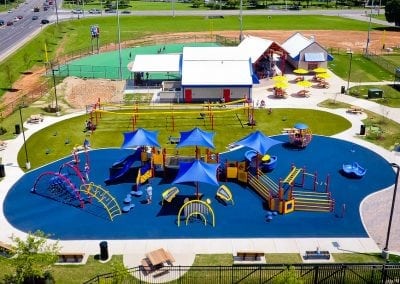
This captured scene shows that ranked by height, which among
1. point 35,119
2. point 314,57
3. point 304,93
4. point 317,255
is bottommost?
point 317,255

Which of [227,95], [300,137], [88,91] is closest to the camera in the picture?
[300,137]

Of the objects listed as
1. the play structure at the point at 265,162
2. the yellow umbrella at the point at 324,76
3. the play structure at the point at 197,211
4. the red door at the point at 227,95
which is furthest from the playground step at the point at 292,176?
the yellow umbrella at the point at 324,76

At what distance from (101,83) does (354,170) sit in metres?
38.3

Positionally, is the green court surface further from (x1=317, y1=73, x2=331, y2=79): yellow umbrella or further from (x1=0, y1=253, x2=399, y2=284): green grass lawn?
(x1=0, y1=253, x2=399, y2=284): green grass lawn

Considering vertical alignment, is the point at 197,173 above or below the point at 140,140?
below

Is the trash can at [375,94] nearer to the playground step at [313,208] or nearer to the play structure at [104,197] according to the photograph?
the playground step at [313,208]

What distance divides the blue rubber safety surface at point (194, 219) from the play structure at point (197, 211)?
0.49 metres

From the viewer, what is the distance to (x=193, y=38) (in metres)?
95.9

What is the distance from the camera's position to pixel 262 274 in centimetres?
2597

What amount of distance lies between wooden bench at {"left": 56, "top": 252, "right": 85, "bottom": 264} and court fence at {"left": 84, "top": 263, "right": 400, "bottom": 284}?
2367 millimetres

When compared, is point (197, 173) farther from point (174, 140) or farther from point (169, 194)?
point (174, 140)

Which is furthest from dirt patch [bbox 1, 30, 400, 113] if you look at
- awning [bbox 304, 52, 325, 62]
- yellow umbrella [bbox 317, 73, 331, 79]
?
yellow umbrella [bbox 317, 73, 331, 79]

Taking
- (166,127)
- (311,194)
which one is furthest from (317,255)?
(166,127)

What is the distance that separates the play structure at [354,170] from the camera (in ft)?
124
